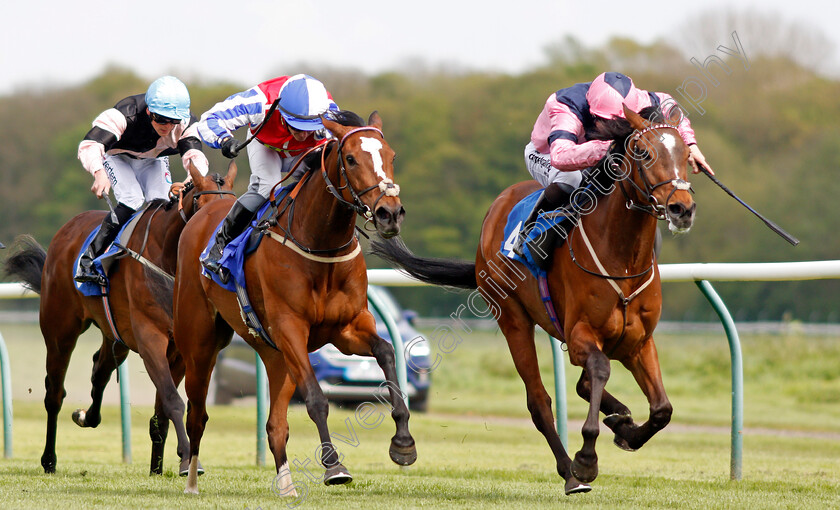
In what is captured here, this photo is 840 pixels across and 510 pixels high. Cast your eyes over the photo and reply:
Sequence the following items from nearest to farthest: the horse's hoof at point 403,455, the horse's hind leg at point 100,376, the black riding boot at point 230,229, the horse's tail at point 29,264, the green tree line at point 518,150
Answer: the horse's hoof at point 403,455, the black riding boot at point 230,229, the horse's hind leg at point 100,376, the horse's tail at point 29,264, the green tree line at point 518,150

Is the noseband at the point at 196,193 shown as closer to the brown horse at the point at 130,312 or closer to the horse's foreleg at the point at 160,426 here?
the brown horse at the point at 130,312

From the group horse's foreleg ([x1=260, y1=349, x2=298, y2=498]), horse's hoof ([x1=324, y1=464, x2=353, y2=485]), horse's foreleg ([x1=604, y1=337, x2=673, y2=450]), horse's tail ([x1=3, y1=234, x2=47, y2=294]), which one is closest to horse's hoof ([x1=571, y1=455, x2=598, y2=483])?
horse's foreleg ([x1=604, y1=337, x2=673, y2=450])

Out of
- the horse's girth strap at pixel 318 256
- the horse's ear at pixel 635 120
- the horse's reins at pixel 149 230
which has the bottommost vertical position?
the horse's reins at pixel 149 230

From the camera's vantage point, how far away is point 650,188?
4902 millimetres

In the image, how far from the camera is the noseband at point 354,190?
473cm

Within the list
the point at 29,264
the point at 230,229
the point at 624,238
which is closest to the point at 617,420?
the point at 624,238

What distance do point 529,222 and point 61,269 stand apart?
3319 millimetres

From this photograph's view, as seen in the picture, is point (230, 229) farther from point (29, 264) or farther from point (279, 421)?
point (29, 264)

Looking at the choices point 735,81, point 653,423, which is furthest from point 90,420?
point 735,81

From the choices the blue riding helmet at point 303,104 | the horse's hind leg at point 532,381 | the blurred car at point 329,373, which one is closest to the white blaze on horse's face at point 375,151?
the blue riding helmet at point 303,104

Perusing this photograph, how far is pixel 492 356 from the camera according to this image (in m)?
17.0

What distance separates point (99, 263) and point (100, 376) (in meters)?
1.00

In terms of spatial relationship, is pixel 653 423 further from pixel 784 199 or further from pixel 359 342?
pixel 784 199

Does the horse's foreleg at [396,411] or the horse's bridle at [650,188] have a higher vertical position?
the horse's bridle at [650,188]
